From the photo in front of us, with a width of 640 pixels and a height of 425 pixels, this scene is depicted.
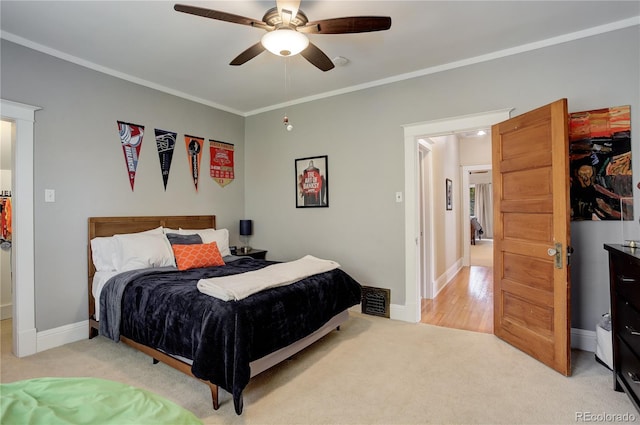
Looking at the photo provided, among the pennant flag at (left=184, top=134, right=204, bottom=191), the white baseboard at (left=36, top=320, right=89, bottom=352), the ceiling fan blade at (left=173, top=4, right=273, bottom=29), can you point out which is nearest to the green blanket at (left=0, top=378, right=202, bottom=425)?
the ceiling fan blade at (left=173, top=4, right=273, bottom=29)

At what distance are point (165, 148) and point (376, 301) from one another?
10.2 feet

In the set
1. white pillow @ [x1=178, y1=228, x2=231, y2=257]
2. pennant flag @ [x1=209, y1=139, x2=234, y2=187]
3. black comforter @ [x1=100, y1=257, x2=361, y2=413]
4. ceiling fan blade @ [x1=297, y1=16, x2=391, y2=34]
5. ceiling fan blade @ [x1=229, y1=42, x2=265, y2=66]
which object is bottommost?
black comforter @ [x1=100, y1=257, x2=361, y2=413]

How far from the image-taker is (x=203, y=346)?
6.59 ft

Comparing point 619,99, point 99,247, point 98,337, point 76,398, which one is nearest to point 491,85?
point 619,99

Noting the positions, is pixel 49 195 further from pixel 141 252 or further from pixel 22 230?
pixel 141 252

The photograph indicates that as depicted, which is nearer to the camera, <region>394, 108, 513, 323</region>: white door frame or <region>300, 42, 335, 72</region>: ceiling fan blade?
<region>300, 42, 335, 72</region>: ceiling fan blade

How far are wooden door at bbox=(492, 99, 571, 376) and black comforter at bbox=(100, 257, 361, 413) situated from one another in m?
1.49

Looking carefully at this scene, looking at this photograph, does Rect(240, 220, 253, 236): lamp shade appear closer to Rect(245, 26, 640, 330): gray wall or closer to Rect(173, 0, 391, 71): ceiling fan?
Rect(245, 26, 640, 330): gray wall

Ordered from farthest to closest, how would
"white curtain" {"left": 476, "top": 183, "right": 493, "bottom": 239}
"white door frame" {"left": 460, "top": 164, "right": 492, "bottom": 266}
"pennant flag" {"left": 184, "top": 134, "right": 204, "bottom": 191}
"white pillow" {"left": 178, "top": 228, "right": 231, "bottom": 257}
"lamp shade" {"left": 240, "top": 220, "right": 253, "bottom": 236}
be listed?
"white curtain" {"left": 476, "top": 183, "right": 493, "bottom": 239} → "white door frame" {"left": 460, "top": 164, "right": 492, "bottom": 266} → "lamp shade" {"left": 240, "top": 220, "right": 253, "bottom": 236} → "pennant flag" {"left": 184, "top": 134, "right": 204, "bottom": 191} → "white pillow" {"left": 178, "top": 228, "right": 231, "bottom": 257}

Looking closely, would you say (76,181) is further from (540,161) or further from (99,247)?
(540,161)

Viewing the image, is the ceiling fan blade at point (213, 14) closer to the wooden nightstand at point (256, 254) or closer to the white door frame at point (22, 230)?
the white door frame at point (22, 230)

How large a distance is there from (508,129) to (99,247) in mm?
4008

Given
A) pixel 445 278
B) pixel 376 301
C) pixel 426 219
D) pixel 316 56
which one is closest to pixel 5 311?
pixel 376 301

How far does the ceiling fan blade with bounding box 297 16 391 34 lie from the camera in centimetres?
196
